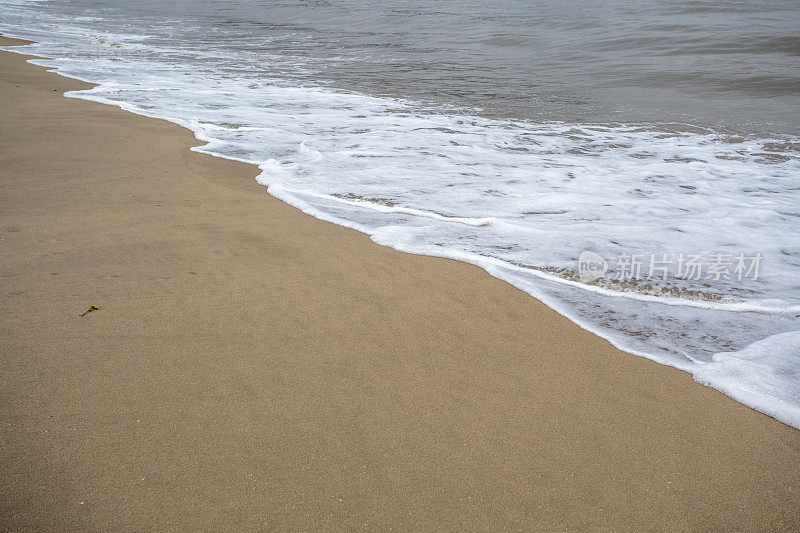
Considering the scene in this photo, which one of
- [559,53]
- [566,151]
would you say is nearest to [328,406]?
[566,151]

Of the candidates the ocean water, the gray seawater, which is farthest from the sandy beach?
the gray seawater

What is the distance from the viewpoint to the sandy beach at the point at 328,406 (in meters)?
1.39

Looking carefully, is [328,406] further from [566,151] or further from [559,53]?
[559,53]

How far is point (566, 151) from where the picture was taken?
5301 mm

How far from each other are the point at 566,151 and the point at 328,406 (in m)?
4.32

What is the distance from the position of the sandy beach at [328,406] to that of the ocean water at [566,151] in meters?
0.36

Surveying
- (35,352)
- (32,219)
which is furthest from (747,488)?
(32,219)

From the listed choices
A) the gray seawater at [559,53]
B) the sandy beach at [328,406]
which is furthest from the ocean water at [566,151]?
the sandy beach at [328,406]

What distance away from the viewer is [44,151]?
4.03 m

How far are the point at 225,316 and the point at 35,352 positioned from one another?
617 mm

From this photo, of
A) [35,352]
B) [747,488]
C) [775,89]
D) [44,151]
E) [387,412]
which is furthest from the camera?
[775,89]

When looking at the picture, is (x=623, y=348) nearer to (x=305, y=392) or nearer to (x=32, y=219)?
(x=305, y=392)

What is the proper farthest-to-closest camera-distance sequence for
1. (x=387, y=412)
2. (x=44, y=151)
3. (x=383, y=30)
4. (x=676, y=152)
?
(x=383, y=30) → (x=676, y=152) → (x=44, y=151) → (x=387, y=412)

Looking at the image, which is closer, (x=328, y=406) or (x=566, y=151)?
(x=328, y=406)
